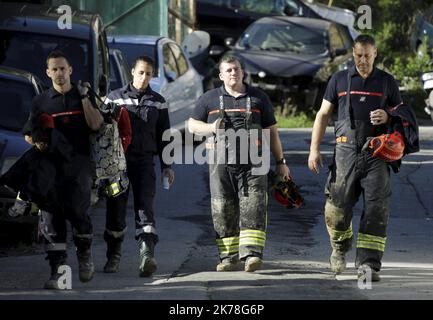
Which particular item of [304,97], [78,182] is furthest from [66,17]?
[304,97]

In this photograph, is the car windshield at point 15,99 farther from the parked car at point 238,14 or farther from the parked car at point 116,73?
the parked car at point 238,14

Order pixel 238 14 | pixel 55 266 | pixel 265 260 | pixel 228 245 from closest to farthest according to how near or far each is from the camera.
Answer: pixel 55 266 < pixel 228 245 < pixel 265 260 < pixel 238 14

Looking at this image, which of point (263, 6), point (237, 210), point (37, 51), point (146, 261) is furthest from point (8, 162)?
point (263, 6)

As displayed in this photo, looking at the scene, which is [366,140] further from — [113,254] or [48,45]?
[48,45]

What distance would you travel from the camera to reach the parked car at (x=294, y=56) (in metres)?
23.0

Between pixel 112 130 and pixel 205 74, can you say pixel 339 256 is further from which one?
pixel 205 74

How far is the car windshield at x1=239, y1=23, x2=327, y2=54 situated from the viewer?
24422 millimetres

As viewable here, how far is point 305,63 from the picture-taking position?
2334 centimetres

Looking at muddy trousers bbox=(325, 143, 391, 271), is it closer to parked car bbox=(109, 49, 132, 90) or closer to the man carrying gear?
the man carrying gear

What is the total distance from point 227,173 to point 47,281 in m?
1.81

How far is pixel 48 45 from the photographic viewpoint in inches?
581

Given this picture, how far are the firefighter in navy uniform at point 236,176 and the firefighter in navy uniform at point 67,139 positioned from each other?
1.11 metres

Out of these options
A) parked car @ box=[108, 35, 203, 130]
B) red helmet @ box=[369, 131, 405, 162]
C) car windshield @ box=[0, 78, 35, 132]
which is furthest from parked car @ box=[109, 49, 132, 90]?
red helmet @ box=[369, 131, 405, 162]

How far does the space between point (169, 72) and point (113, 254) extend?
8.75m
